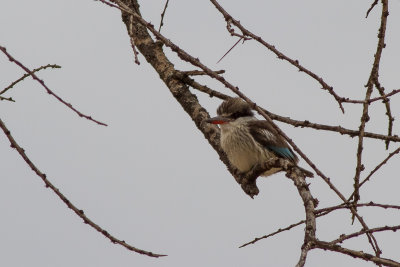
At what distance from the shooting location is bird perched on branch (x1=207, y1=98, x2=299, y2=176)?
5004 millimetres

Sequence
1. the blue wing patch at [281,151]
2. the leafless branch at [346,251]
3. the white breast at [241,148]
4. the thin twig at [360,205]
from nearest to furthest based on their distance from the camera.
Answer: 1. the leafless branch at [346,251]
2. the thin twig at [360,205]
3. the white breast at [241,148]
4. the blue wing patch at [281,151]

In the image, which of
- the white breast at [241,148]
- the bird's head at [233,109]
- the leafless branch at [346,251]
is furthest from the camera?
the bird's head at [233,109]

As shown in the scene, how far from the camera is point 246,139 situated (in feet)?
17.2

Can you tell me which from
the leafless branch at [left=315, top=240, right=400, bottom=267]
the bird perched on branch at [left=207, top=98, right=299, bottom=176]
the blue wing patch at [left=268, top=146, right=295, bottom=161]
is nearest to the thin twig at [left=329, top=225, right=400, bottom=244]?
the leafless branch at [left=315, top=240, right=400, bottom=267]

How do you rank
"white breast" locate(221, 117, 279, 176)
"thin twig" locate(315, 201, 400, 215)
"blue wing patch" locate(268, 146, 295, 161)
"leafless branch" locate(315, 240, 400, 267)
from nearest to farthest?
"leafless branch" locate(315, 240, 400, 267) → "thin twig" locate(315, 201, 400, 215) → "white breast" locate(221, 117, 279, 176) → "blue wing patch" locate(268, 146, 295, 161)

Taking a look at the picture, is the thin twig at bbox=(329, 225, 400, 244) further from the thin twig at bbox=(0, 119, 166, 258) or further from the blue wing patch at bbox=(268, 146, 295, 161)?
the blue wing patch at bbox=(268, 146, 295, 161)

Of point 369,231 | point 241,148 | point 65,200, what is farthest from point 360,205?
point 241,148

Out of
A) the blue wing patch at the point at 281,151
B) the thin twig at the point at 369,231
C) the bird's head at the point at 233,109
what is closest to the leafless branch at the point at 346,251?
the thin twig at the point at 369,231

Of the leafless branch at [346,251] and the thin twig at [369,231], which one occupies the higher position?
the thin twig at [369,231]

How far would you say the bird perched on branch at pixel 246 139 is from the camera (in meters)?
5.00

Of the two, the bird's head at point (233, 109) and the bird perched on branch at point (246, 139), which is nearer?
the bird perched on branch at point (246, 139)

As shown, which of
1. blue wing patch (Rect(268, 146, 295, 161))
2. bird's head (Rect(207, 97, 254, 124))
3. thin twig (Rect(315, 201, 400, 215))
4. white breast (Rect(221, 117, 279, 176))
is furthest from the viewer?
bird's head (Rect(207, 97, 254, 124))

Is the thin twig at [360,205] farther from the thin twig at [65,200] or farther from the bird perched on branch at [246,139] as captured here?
the bird perched on branch at [246,139]

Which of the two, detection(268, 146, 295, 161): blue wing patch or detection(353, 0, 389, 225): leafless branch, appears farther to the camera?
detection(268, 146, 295, 161): blue wing patch
